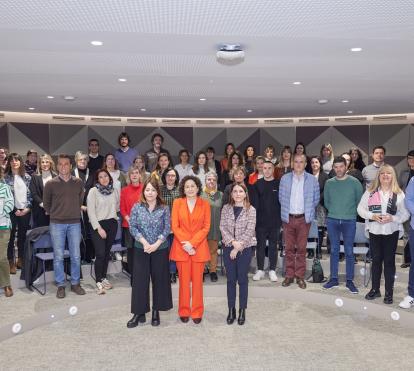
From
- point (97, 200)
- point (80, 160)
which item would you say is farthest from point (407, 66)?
point (80, 160)

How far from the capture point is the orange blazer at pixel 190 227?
4.43m

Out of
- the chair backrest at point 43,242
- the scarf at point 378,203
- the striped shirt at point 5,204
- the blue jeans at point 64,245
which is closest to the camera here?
the scarf at point 378,203

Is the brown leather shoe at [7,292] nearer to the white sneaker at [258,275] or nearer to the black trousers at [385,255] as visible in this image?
the white sneaker at [258,275]

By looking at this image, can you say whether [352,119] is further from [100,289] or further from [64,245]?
[64,245]

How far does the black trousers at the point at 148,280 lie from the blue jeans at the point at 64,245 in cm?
121

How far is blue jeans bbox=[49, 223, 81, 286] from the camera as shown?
5.15m

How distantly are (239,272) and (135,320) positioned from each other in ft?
3.89

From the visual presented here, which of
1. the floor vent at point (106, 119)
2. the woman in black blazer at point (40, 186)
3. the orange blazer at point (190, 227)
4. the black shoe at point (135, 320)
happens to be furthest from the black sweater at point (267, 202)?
the floor vent at point (106, 119)

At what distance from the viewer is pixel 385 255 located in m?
4.88

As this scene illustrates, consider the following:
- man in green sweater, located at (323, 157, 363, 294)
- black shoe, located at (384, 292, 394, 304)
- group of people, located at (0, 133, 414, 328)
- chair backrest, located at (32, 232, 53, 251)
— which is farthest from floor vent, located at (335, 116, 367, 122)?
chair backrest, located at (32, 232, 53, 251)

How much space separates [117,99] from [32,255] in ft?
8.59

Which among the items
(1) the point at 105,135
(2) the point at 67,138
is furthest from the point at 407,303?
(2) the point at 67,138

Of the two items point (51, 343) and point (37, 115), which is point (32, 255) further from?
point (37, 115)

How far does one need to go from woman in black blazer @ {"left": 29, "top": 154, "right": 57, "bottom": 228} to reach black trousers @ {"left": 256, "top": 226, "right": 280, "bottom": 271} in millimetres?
2973
